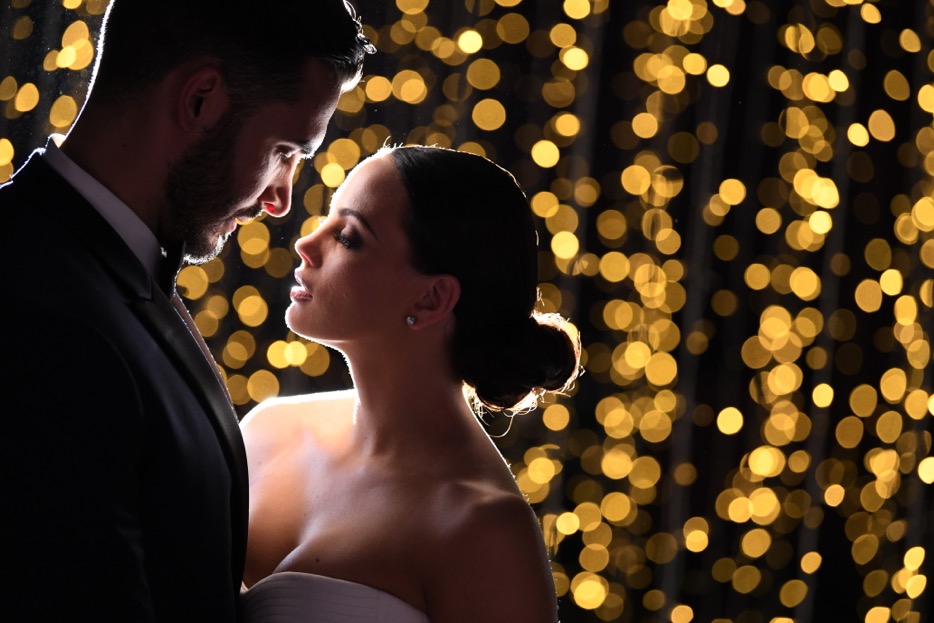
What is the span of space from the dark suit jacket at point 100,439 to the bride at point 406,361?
0.60 feet

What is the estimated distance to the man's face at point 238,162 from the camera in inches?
35.6

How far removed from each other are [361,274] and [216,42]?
33 centimetres

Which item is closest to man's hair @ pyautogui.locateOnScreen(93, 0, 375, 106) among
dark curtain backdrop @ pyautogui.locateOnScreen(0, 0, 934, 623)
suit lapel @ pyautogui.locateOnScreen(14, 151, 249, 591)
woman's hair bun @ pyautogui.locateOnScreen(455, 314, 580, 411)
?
suit lapel @ pyautogui.locateOnScreen(14, 151, 249, 591)

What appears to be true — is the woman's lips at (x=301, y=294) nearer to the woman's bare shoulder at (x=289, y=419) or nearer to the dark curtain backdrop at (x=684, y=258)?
the woman's bare shoulder at (x=289, y=419)

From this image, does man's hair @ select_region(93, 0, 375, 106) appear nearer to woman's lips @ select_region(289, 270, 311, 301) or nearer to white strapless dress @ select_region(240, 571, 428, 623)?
woman's lips @ select_region(289, 270, 311, 301)

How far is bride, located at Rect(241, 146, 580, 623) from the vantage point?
1.07 m

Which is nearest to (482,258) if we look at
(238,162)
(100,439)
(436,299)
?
(436,299)

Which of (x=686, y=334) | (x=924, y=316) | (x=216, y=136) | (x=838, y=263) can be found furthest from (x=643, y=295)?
(x=216, y=136)

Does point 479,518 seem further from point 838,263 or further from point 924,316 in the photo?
point 924,316

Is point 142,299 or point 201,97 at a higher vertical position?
point 201,97

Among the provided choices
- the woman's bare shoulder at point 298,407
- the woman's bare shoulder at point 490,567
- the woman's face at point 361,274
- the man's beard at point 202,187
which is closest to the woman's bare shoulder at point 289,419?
the woman's bare shoulder at point 298,407

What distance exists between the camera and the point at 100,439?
709 mm

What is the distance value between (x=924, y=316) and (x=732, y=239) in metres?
0.45

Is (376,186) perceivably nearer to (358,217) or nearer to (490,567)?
(358,217)
